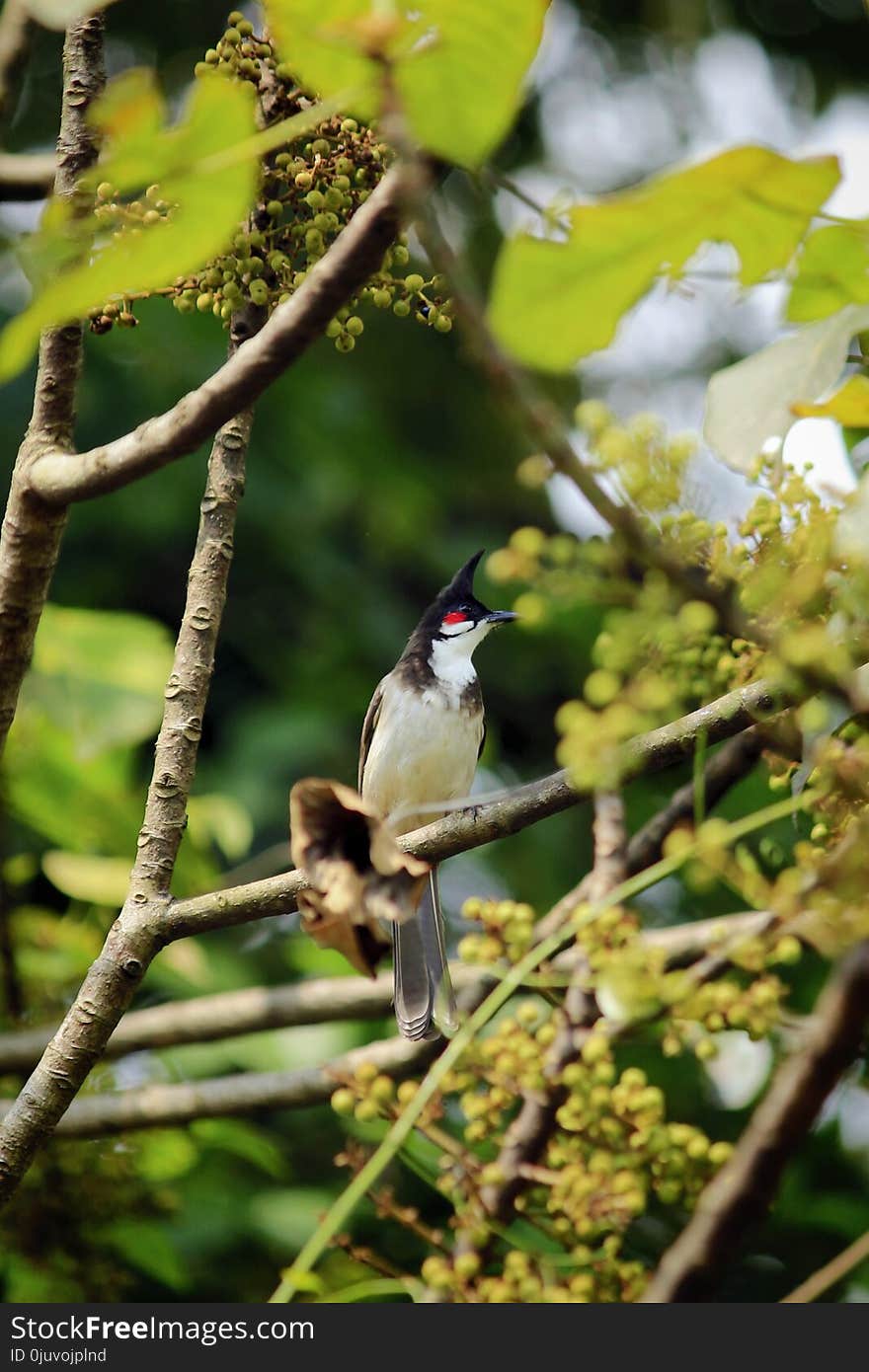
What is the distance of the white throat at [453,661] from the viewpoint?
4488 millimetres

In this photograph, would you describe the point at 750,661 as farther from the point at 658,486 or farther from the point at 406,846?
the point at 406,846

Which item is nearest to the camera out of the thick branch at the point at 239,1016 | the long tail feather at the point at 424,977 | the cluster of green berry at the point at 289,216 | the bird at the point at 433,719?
the cluster of green berry at the point at 289,216

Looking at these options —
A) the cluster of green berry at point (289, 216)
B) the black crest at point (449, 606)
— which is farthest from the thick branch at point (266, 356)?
the black crest at point (449, 606)

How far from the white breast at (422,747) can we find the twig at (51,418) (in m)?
2.20

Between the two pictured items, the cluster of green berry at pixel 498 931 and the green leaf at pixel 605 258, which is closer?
the green leaf at pixel 605 258

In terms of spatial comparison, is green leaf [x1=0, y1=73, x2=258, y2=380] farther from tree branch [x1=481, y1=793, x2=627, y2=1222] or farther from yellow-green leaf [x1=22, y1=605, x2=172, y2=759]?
yellow-green leaf [x1=22, y1=605, x2=172, y2=759]

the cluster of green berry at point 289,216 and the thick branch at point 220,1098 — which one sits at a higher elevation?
the cluster of green berry at point 289,216

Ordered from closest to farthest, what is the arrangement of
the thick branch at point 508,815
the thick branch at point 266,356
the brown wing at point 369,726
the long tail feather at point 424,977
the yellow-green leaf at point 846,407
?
the yellow-green leaf at point 846,407 → the thick branch at point 266,356 → the thick branch at point 508,815 → the long tail feather at point 424,977 → the brown wing at point 369,726

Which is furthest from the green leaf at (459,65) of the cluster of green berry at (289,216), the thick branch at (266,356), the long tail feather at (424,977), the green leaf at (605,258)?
the long tail feather at (424,977)

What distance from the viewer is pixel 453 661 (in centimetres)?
455

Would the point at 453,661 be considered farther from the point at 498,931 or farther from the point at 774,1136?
the point at 774,1136

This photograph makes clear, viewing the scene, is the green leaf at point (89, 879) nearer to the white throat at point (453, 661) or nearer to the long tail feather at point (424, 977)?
the long tail feather at point (424, 977)

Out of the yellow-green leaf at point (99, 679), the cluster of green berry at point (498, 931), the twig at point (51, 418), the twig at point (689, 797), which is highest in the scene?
the twig at point (51, 418)

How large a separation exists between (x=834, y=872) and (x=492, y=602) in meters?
3.64
